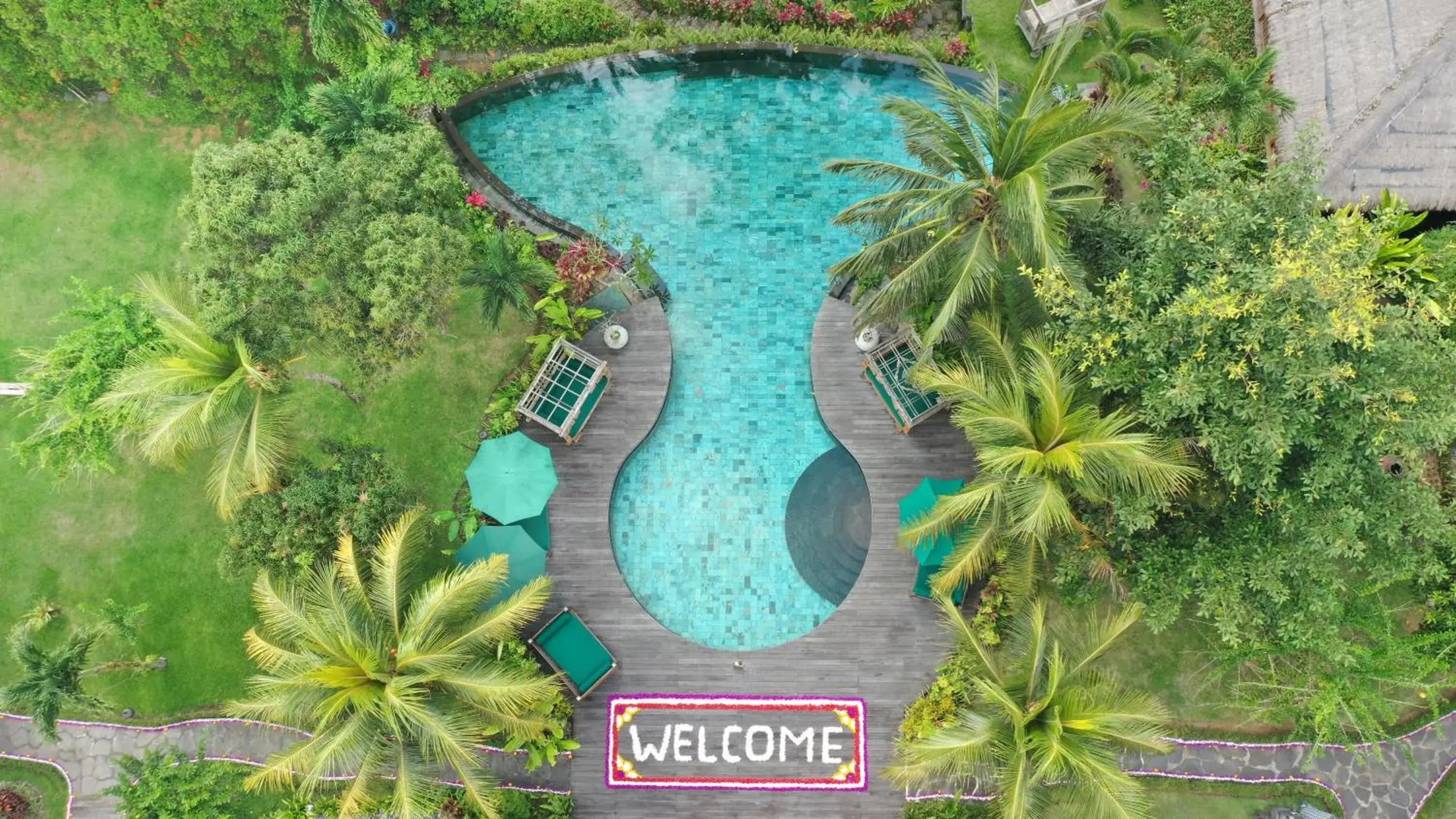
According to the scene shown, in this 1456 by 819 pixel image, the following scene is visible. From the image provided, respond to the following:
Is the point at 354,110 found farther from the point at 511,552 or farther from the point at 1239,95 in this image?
the point at 1239,95

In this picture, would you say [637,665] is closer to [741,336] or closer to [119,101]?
[741,336]

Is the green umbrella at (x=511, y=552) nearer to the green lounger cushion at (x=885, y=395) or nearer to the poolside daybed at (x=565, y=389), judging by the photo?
the poolside daybed at (x=565, y=389)

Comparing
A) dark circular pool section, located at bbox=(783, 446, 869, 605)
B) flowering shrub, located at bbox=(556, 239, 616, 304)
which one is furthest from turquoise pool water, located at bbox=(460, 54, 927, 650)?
flowering shrub, located at bbox=(556, 239, 616, 304)

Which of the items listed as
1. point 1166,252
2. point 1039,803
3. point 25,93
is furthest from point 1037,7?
point 25,93

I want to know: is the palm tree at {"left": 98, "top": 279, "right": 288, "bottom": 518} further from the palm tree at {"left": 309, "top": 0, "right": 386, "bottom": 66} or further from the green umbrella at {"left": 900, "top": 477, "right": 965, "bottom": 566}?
the green umbrella at {"left": 900, "top": 477, "right": 965, "bottom": 566}

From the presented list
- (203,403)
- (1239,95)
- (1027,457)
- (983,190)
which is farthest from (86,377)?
(1239,95)

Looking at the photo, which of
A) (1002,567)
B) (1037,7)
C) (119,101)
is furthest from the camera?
(1037,7)
